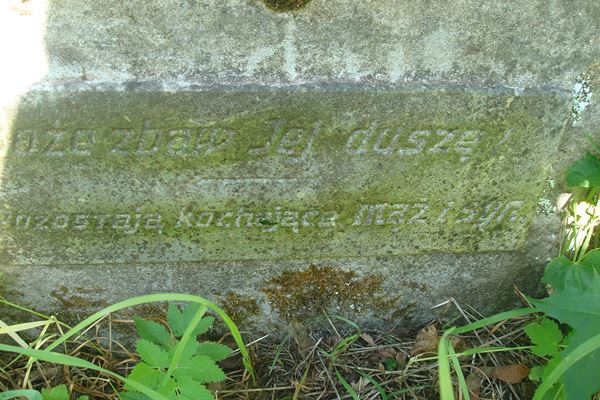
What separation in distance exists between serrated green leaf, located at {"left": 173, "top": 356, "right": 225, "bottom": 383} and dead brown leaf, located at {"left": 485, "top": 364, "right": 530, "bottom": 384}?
3.33ft

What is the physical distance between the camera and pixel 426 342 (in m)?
1.90

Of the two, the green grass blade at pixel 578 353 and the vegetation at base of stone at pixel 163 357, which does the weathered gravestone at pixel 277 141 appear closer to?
the vegetation at base of stone at pixel 163 357

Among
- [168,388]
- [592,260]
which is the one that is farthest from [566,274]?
[168,388]

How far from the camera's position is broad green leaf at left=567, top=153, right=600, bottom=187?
5.25 ft

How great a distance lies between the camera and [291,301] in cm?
188

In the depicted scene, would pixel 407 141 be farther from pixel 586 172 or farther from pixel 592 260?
pixel 592 260

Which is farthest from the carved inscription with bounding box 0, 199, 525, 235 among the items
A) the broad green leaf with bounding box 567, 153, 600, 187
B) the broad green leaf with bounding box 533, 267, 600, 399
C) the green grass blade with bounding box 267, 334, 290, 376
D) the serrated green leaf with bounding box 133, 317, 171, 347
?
the green grass blade with bounding box 267, 334, 290, 376

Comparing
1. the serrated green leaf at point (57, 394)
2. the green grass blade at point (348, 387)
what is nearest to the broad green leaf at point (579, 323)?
the green grass blade at point (348, 387)

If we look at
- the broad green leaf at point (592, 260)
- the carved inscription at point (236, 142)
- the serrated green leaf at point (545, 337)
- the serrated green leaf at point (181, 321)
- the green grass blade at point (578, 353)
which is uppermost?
the carved inscription at point (236, 142)

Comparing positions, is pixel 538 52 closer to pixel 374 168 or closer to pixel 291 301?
pixel 374 168

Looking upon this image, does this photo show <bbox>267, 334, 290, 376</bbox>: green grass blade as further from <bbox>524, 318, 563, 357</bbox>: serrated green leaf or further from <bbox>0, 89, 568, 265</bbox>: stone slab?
<bbox>524, 318, 563, 357</bbox>: serrated green leaf

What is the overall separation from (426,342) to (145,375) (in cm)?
102

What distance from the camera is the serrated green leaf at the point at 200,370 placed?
4.61 feet

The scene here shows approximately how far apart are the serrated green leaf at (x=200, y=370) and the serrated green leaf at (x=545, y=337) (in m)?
0.99
